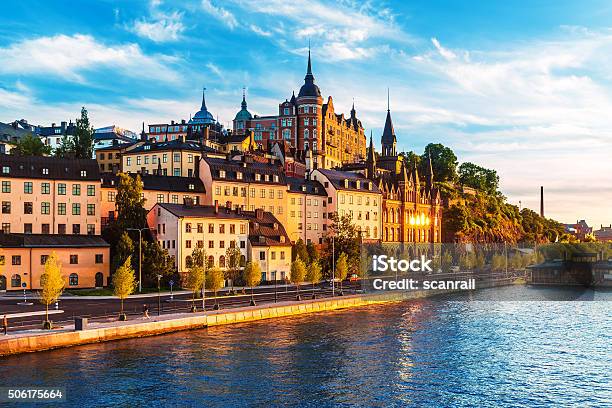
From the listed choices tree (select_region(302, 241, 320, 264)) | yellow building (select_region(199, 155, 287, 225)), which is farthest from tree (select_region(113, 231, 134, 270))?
tree (select_region(302, 241, 320, 264))

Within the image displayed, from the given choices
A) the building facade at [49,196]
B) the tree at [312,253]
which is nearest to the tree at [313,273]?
the tree at [312,253]

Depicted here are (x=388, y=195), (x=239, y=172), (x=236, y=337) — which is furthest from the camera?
(x=388, y=195)

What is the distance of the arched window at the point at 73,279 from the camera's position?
94.4 meters

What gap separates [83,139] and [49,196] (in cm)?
3713

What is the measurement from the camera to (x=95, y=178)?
10575 centimetres

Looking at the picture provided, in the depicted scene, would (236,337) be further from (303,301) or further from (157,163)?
(157,163)

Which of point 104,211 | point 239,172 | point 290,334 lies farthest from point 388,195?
point 290,334

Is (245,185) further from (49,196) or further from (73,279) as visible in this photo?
(73,279)

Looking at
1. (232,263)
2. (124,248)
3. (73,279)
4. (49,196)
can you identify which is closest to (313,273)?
(232,263)

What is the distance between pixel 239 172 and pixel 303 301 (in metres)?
41.2

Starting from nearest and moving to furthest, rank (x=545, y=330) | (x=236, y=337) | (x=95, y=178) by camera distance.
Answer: (x=236, y=337)
(x=545, y=330)
(x=95, y=178)

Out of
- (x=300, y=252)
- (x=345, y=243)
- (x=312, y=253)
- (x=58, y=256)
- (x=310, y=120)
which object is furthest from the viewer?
(x=310, y=120)

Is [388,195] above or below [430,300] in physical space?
above

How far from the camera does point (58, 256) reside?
94125mm
